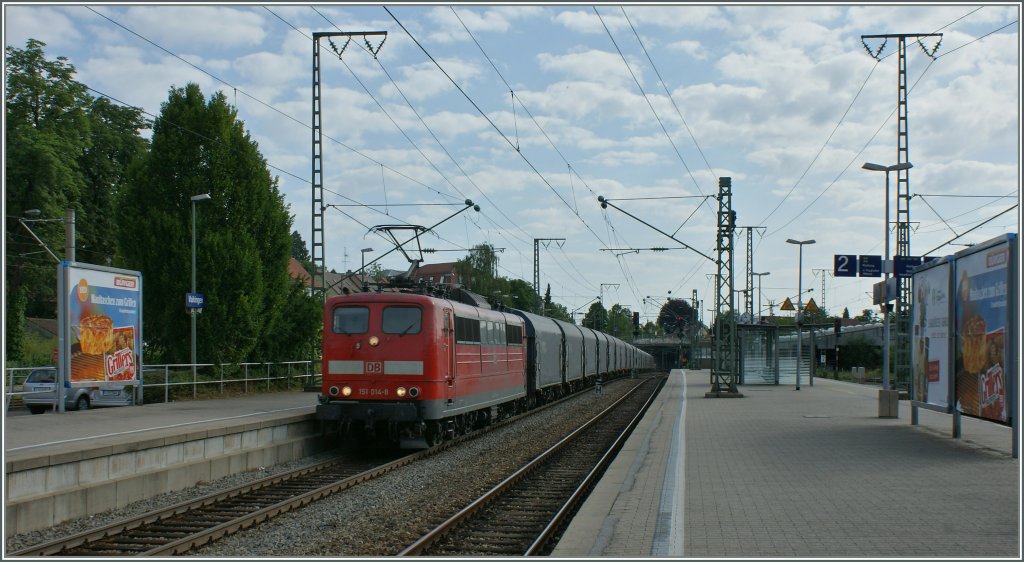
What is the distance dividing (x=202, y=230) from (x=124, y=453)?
663 inches

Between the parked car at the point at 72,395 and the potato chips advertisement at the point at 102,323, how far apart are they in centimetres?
235

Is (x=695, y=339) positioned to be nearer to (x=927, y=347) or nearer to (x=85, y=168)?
(x=85, y=168)

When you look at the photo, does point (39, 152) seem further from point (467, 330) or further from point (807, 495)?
point (807, 495)

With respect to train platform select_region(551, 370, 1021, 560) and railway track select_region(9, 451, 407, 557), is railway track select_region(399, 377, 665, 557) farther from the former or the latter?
railway track select_region(9, 451, 407, 557)

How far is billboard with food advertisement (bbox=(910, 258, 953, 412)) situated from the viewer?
590 inches

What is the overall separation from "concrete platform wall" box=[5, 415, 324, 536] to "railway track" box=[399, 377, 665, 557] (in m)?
4.19

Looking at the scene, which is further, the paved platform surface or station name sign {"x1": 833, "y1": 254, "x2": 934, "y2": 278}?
A: station name sign {"x1": 833, "y1": 254, "x2": 934, "y2": 278}

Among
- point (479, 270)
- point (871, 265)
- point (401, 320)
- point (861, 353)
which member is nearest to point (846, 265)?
point (871, 265)

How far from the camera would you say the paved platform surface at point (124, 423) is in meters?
11.5

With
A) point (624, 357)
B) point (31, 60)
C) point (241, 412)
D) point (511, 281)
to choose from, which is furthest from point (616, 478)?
point (511, 281)

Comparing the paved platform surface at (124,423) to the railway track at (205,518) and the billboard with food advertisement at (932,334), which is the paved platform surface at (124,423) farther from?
the billboard with food advertisement at (932,334)

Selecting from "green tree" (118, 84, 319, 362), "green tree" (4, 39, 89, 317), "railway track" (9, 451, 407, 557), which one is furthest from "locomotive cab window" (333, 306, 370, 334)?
"green tree" (4, 39, 89, 317)

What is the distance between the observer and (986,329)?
13.3 m

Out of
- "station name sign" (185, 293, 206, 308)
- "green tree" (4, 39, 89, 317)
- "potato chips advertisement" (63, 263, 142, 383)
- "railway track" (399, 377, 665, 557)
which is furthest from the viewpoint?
"green tree" (4, 39, 89, 317)
